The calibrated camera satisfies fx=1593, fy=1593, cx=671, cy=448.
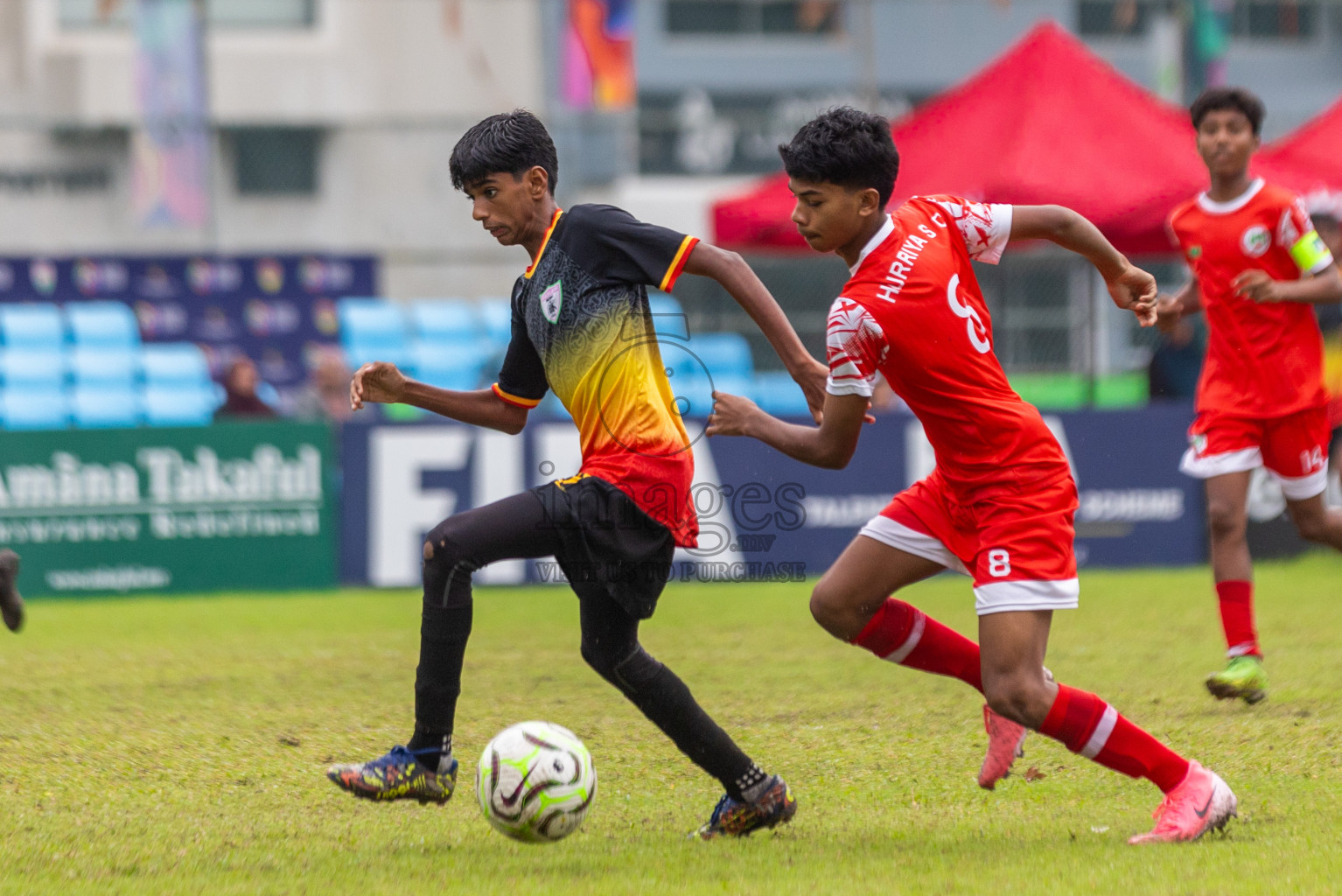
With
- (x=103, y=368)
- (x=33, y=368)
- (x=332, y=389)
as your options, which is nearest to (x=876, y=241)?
(x=332, y=389)

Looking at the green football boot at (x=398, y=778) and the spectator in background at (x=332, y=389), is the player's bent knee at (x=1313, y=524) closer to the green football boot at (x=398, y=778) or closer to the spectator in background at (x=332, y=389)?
the green football boot at (x=398, y=778)

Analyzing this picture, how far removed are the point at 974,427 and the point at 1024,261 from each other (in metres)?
8.94

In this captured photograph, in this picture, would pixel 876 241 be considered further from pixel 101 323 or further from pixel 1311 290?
pixel 101 323

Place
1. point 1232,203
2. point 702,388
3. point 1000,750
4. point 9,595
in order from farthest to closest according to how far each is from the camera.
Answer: point 702,388, point 1232,203, point 9,595, point 1000,750

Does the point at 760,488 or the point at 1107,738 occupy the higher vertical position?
the point at 1107,738

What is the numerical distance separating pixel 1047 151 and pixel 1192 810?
28.5 feet

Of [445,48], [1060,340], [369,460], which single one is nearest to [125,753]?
[369,460]

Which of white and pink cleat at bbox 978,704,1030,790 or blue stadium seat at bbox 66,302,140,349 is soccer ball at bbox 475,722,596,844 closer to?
white and pink cleat at bbox 978,704,1030,790

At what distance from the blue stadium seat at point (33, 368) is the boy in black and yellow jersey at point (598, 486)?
1222cm

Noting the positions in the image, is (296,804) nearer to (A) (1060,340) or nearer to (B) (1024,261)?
(B) (1024,261)

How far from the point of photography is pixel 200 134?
14633mm

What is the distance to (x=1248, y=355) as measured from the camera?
6.24 metres

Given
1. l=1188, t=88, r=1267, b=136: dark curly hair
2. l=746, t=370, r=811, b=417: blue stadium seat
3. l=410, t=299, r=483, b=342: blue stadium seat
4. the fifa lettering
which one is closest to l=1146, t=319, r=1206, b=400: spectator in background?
l=746, t=370, r=811, b=417: blue stadium seat

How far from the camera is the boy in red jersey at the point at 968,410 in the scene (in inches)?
151
